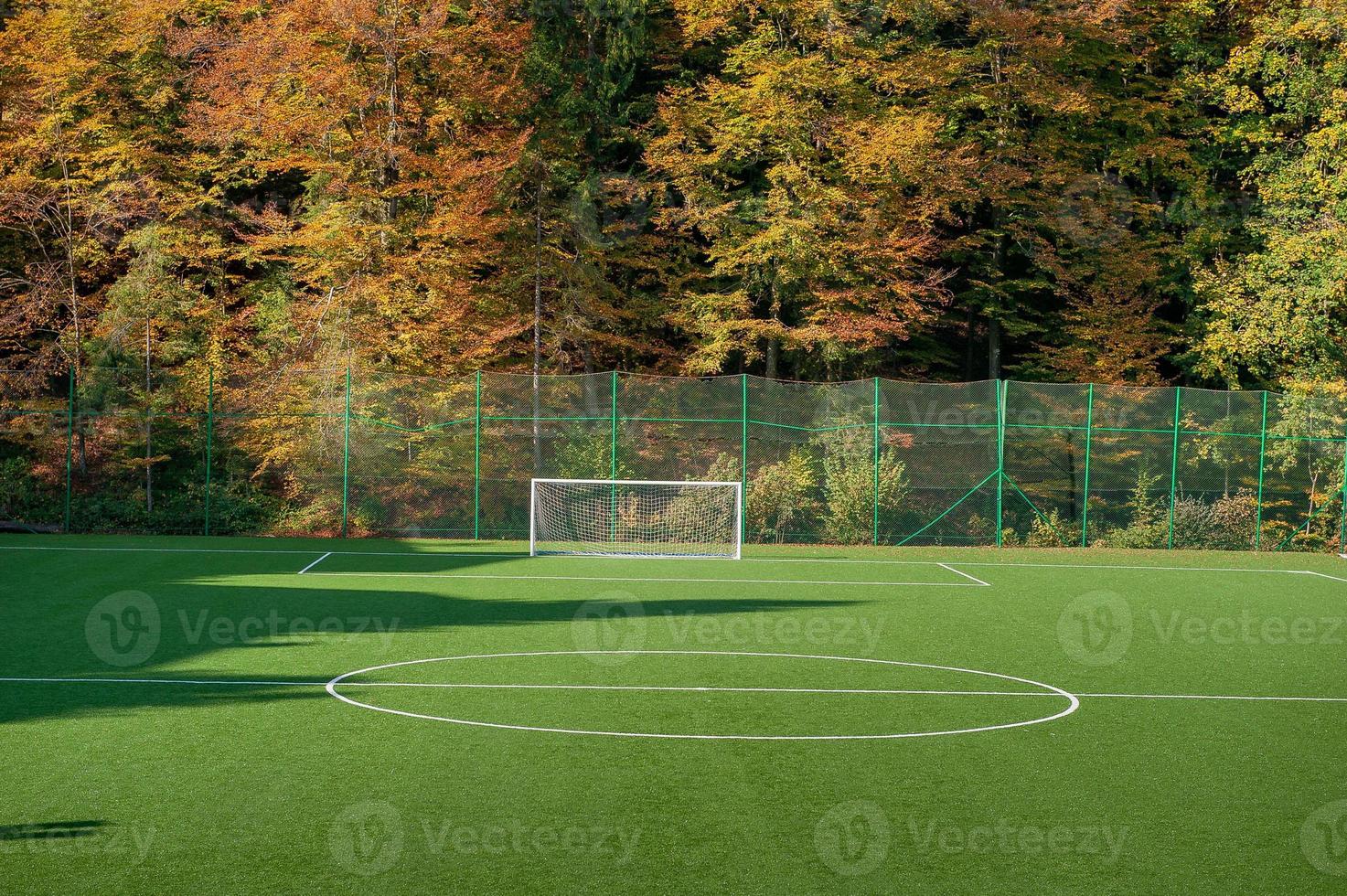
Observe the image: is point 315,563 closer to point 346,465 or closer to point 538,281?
point 346,465

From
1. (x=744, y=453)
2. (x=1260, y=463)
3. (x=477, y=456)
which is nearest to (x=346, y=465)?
(x=477, y=456)

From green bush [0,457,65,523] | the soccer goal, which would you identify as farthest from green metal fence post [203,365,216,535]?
the soccer goal

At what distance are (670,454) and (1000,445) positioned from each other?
612 cm

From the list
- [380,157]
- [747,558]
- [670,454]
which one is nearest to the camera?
[747,558]

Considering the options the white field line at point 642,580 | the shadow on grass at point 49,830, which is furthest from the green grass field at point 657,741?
the white field line at point 642,580

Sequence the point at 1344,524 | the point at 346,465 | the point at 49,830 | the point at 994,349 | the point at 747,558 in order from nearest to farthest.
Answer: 1. the point at 49,830
2. the point at 747,558
3. the point at 346,465
4. the point at 1344,524
5. the point at 994,349

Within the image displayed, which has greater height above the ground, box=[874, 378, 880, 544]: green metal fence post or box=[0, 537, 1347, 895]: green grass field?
box=[874, 378, 880, 544]: green metal fence post

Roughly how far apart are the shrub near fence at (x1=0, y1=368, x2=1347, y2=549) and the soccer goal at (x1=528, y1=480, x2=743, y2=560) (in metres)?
0.47

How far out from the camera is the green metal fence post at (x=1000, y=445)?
24.6 metres

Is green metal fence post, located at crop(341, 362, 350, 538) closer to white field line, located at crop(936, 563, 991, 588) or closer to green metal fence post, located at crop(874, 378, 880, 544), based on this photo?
green metal fence post, located at crop(874, 378, 880, 544)

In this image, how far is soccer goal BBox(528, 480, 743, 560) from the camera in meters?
23.9

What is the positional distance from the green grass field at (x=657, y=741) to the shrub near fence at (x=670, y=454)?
27.9 feet

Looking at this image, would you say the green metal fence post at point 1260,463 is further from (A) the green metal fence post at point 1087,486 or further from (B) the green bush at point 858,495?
(B) the green bush at point 858,495

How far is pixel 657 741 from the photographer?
27.3 feet
